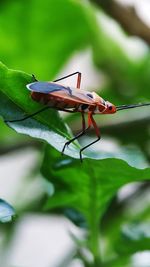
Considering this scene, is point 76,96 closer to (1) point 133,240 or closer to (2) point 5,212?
(1) point 133,240

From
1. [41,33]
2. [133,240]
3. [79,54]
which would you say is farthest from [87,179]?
[79,54]

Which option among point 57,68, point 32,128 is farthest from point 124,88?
point 32,128

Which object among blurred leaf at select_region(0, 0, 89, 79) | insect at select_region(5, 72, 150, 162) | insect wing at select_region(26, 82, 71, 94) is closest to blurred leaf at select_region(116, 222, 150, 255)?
insect at select_region(5, 72, 150, 162)

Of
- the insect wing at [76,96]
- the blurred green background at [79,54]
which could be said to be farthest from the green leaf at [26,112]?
the blurred green background at [79,54]

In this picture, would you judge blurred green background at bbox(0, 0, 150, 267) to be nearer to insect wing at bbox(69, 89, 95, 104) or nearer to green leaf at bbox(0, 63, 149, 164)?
insect wing at bbox(69, 89, 95, 104)

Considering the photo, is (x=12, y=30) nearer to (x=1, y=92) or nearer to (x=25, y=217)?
(x=25, y=217)

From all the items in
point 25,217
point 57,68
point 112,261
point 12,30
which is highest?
point 12,30
